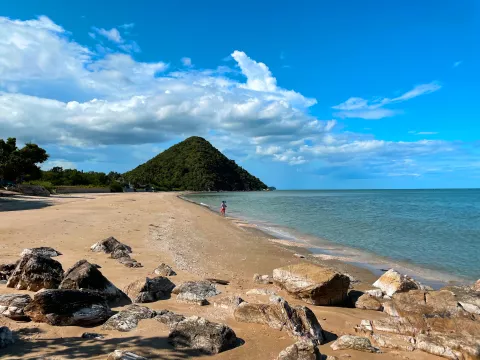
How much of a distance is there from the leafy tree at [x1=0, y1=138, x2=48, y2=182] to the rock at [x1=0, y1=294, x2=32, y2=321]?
180 ft

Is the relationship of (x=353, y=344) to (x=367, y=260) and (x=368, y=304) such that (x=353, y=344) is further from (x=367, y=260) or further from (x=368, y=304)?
(x=367, y=260)

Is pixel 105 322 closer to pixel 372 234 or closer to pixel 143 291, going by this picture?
pixel 143 291

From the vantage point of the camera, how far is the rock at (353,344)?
529 centimetres

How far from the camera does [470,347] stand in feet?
17.2

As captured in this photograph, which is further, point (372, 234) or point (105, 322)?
point (372, 234)

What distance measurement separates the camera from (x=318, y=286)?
758cm

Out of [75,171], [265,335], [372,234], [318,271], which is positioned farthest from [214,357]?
[75,171]

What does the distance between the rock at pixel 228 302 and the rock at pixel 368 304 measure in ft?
9.76

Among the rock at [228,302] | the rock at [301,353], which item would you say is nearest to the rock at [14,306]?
the rock at [228,302]

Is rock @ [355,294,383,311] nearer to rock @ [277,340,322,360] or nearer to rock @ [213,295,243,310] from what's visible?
rock @ [213,295,243,310]

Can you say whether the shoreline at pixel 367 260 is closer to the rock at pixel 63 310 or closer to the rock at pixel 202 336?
the rock at pixel 202 336

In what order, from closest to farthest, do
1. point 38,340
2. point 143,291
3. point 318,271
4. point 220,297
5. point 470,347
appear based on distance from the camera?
point 38,340
point 470,347
point 143,291
point 220,297
point 318,271

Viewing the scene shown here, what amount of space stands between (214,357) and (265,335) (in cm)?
107

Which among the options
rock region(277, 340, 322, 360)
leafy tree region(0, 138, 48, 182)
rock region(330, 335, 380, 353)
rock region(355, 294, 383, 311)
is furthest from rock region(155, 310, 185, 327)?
leafy tree region(0, 138, 48, 182)
